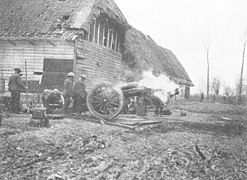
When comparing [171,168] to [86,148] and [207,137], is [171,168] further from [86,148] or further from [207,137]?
[207,137]

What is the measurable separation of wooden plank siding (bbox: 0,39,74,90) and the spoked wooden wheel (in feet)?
16.6

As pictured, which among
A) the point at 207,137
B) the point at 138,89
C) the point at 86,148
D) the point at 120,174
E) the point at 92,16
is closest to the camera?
the point at 120,174

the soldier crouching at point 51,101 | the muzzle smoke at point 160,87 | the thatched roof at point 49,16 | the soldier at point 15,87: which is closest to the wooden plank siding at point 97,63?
the thatched roof at point 49,16

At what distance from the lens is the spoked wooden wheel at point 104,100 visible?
978cm

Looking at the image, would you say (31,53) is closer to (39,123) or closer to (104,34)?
(104,34)

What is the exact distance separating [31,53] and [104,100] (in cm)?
683

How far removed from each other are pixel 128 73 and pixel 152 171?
Answer: 1819 cm

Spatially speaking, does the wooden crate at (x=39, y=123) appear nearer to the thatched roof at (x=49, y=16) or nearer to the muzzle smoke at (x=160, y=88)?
the muzzle smoke at (x=160, y=88)

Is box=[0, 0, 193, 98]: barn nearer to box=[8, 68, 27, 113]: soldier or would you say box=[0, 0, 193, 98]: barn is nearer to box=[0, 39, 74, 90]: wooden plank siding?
box=[0, 39, 74, 90]: wooden plank siding

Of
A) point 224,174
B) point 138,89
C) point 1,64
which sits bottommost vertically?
point 224,174

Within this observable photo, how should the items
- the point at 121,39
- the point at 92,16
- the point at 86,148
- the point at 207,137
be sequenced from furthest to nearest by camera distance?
the point at 121,39 < the point at 92,16 < the point at 207,137 < the point at 86,148

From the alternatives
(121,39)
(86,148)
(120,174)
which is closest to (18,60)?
(121,39)

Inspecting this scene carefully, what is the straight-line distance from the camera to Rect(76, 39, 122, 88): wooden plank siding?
579 inches

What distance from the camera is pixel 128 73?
74.4 feet
